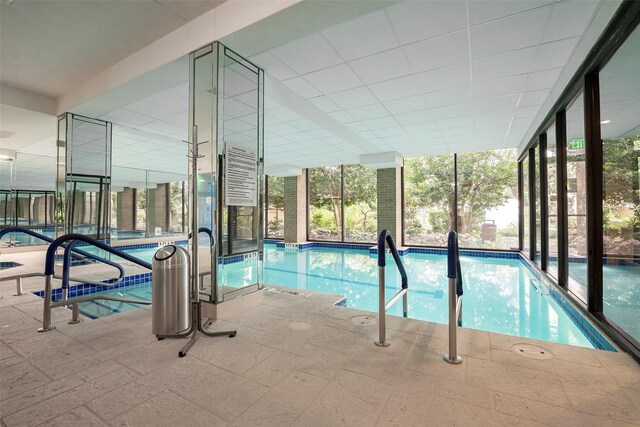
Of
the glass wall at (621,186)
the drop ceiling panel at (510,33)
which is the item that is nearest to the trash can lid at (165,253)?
the drop ceiling panel at (510,33)

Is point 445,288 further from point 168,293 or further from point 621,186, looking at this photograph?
point 168,293

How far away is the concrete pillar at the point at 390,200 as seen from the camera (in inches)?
342

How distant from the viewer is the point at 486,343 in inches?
79.4

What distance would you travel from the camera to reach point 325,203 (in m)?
10.6

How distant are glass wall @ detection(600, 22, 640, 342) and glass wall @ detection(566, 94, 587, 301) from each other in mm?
420

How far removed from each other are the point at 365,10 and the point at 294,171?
7922mm

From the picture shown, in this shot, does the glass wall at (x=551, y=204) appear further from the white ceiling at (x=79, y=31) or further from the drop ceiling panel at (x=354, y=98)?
the white ceiling at (x=79, y=31)

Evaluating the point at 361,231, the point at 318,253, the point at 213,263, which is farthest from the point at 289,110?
the point at 361,231

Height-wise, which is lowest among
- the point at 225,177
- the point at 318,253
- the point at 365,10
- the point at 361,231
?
the point at 318,253

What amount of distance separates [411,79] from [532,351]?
283cm

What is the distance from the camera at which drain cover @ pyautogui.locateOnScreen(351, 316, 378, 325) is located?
240cm

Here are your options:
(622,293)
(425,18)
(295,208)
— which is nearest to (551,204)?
(622,293)

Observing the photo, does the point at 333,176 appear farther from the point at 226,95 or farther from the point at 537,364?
the point at 537,364

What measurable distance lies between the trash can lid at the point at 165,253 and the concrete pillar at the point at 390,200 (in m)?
7.14
